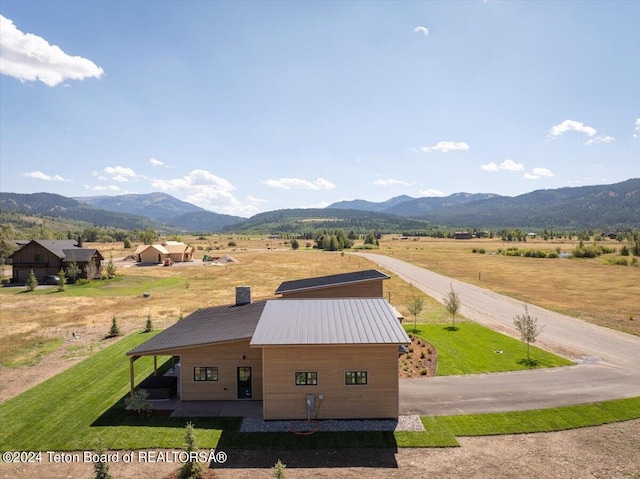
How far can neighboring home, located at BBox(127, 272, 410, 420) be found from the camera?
62.2ft

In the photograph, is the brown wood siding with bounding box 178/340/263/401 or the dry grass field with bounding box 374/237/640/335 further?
the dry grass field with bounding box 374/237/640/335

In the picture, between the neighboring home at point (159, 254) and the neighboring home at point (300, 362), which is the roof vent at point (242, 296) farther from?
the neighboring home at point (159, 254)

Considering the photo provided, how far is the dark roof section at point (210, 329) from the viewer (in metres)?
20.6

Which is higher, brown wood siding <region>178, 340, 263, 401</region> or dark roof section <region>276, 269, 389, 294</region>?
dark roof section <region>276, 269, 389, 294</region>

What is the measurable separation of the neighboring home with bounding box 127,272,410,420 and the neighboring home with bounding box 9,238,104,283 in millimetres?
52916

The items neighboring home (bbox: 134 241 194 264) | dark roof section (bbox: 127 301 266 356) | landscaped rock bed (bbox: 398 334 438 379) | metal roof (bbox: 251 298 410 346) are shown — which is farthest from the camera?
neighboring home (bbox: 134 241 194 264)

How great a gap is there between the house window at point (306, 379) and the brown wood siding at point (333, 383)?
187 millimetres

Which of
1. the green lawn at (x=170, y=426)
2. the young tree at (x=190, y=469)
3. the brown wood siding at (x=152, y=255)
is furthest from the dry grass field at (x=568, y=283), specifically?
the brown wood siding at (x=152, y=255)

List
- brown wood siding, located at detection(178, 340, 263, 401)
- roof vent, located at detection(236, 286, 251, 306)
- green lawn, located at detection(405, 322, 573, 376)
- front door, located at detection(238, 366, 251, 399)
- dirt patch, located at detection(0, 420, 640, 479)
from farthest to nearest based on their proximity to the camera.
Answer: roof vent, located at detection(236, 286, 251, 306)
green lawn, located at detection(405, 322, 573, 376)
front door, located at detection(238, 366, 251, 399)
brown wood siding, located at detection(178, 340, 263, 401)
dirt patch, located at detection(0, 420, 640, 479)

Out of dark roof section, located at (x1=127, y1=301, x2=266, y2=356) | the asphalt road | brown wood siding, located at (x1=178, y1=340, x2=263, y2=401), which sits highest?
dark roof section, located at (x1=127, y1=301, x2=266, y2=356)

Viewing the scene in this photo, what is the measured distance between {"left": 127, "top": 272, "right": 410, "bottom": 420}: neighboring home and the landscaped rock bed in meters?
5.26

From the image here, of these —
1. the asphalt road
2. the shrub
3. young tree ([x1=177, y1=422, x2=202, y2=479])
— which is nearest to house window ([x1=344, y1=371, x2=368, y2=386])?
the asphalt road

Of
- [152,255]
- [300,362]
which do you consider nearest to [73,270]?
[152,255]

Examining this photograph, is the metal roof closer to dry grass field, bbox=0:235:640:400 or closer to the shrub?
the shrub
